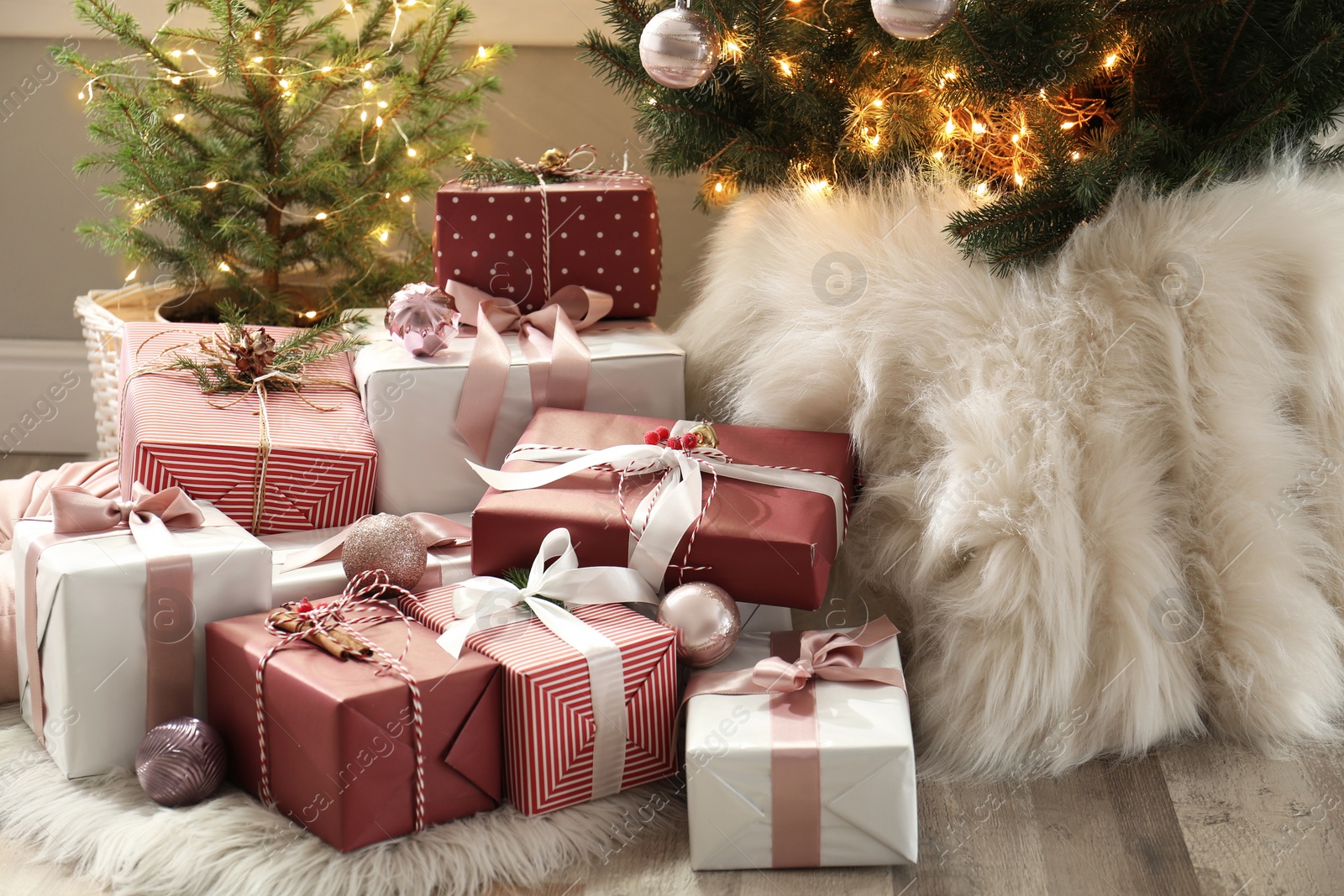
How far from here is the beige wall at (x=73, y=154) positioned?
2102 millimetres

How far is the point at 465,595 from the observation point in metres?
1.15

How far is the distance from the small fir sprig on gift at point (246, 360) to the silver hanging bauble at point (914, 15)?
0.80 m

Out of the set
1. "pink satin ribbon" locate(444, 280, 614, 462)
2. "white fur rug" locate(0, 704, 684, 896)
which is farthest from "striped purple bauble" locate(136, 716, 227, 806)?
"pink satin ribbon" locate(444, 280, 614, 462)

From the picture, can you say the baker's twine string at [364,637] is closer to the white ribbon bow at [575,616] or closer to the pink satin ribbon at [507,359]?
the white ribbon bow at [575,616]

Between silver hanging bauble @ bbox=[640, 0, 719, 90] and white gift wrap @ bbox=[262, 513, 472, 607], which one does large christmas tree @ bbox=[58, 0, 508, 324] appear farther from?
silver hanging bauble @ bbox=[640, 0, 719, 90]

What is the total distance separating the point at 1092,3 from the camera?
1160 millimetres

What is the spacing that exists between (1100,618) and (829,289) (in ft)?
1.48

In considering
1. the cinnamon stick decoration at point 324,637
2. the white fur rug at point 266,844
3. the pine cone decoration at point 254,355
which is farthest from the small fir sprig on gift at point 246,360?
the white fur rug at point 266,844

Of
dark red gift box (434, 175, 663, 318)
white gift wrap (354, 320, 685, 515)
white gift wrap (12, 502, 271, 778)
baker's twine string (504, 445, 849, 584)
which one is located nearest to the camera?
white gift wrap (12, 502, 271, 778)

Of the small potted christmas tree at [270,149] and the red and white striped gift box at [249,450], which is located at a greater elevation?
the small potted christmas tree at [270,149]

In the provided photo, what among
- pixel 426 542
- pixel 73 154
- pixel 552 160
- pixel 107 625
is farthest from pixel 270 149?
pixel 107 625

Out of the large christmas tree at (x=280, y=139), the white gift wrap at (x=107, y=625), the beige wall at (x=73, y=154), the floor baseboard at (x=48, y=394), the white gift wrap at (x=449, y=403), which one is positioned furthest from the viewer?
the floor baseboard at (x=48, y=394)

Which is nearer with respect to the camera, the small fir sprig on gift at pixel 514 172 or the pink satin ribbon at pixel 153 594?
the pink satin ribbon at pixel 153 594

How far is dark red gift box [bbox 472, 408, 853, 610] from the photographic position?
3.88 feet
